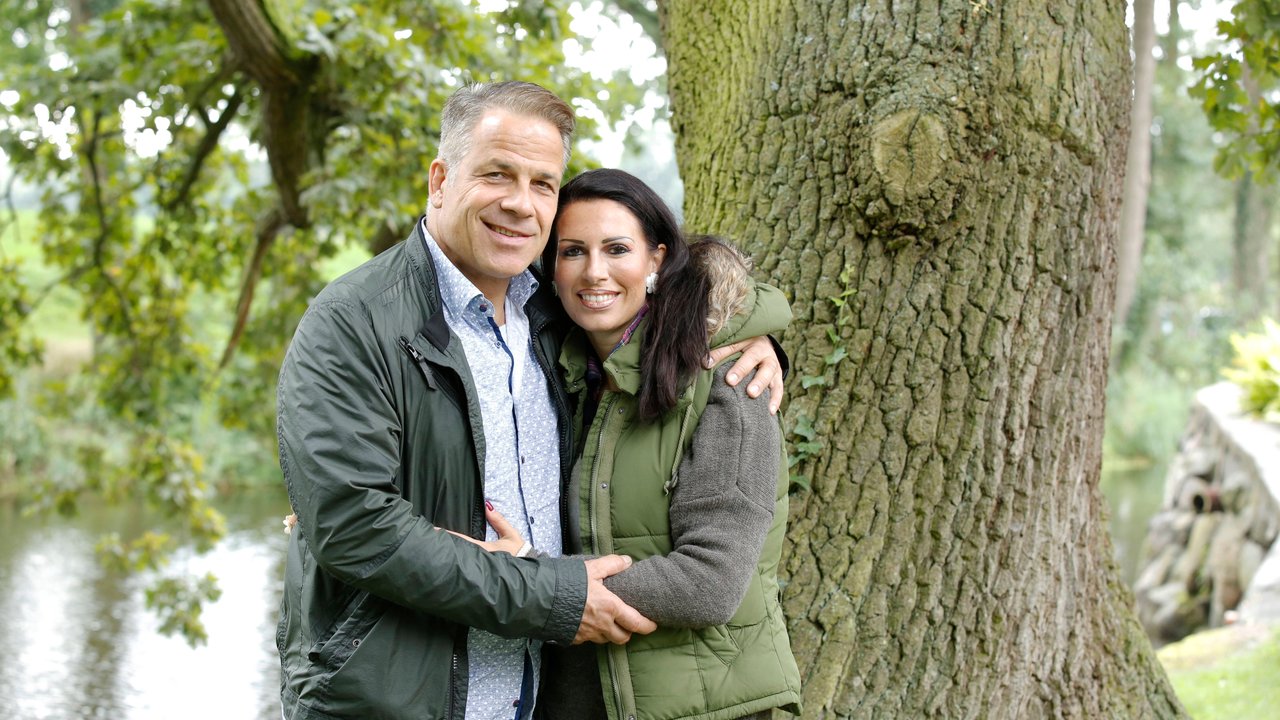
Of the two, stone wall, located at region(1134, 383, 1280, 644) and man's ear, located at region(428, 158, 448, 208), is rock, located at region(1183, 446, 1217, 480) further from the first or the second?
man's ear, located at region(428, 158, 448, 208)

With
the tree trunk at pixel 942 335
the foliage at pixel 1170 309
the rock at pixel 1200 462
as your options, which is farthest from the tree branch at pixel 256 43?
the foliage at pixel 1170 309

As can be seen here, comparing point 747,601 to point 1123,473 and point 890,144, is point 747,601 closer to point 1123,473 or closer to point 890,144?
point 890,144

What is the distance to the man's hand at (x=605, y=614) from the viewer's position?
6.72 ft

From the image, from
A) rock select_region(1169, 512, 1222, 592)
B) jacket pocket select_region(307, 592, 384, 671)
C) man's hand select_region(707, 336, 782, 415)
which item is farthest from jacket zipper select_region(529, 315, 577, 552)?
rock select_region(1169, 512, 1222, 592)

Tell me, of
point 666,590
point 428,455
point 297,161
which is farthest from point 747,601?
point 297,161

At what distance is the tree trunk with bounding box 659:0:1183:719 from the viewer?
110 inches

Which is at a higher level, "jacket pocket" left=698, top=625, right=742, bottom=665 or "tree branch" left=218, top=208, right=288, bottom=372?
"tree branch" left=218, top=208, right=288, bottom=372

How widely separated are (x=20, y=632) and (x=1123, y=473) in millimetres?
16393

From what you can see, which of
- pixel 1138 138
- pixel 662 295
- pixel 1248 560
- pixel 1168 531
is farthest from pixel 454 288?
pixel 1138 138

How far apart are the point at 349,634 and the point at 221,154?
6.18m

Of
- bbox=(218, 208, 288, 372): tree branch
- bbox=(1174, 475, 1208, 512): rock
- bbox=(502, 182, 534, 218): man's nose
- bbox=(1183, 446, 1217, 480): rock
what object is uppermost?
bbox=(218, 208, 288, 372): tree branch

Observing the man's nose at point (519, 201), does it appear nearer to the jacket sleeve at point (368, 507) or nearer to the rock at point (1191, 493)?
the jacket sleeve at point (368, 507)

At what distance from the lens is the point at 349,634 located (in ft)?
6.55

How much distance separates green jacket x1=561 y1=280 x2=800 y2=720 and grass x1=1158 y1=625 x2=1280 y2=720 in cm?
401
